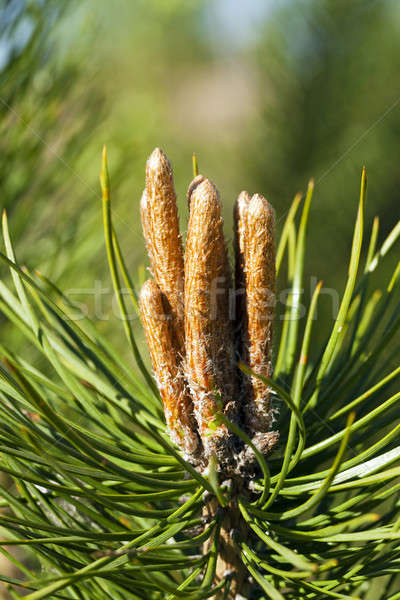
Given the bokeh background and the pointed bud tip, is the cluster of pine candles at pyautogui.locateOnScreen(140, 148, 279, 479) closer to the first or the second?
the pointed bud tip

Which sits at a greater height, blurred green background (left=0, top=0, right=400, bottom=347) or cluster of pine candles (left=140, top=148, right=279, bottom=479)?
blurred green background (left=0, top=0, right=400, bottom=347)

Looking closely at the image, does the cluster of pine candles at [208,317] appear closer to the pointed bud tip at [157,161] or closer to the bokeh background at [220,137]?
the pointed bud tip at [157,161]

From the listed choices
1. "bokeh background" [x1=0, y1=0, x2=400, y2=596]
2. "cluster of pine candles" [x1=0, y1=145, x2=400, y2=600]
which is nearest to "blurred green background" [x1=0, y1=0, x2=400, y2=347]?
"bokeh background" [x1=0, y1=0, x2=400, y2=596]

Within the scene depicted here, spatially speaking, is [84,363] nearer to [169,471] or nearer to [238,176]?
[169,471]

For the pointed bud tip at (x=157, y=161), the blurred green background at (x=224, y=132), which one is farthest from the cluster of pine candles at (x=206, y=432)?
the blurred green background at (x=224, y=132)

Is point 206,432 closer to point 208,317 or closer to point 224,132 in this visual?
point 208,317

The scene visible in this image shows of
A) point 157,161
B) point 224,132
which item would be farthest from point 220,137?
point 157,161
